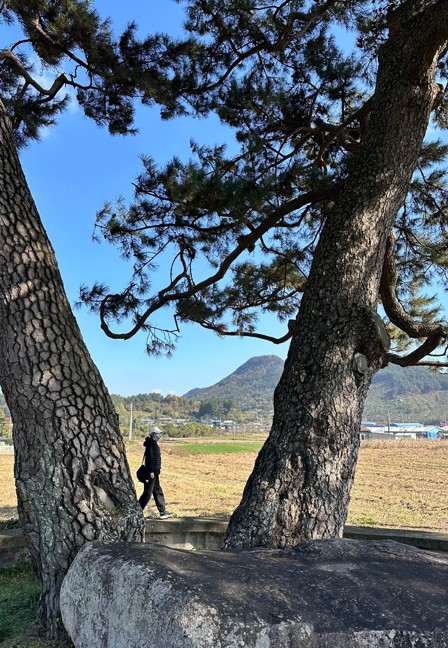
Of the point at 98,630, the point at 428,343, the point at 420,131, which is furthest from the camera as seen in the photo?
the point at 428,343

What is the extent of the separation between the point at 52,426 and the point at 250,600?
4.07 ft

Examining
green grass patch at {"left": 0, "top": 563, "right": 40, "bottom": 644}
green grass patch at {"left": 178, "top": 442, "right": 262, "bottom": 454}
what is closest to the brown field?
green grass patch at {"left": 0, "top": 563, "right": 40, "bottom": 644}

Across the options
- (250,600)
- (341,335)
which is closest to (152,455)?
(341,335)

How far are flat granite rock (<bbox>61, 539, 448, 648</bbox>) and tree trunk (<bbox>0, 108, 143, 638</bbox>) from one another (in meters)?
0.36

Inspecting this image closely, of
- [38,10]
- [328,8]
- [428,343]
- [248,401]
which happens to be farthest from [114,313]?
[248,401]

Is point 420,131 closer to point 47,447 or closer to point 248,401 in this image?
point 47,447

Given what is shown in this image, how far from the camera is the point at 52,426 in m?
2.36

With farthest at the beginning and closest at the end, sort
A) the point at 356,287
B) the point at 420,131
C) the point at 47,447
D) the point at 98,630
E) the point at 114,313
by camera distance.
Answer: the point at 114,313
the point at 420,131
the point at 356,287
the point at 47,447
the point at 98,630

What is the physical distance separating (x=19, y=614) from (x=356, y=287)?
2376mm

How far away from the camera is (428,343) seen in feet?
13.1

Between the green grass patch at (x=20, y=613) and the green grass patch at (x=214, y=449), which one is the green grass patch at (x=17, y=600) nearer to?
the green grass patch at (x=20, y=613)

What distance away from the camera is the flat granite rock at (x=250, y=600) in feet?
4.48

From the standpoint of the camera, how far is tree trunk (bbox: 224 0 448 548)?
2660 millimetres

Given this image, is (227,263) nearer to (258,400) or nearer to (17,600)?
(17,600)
